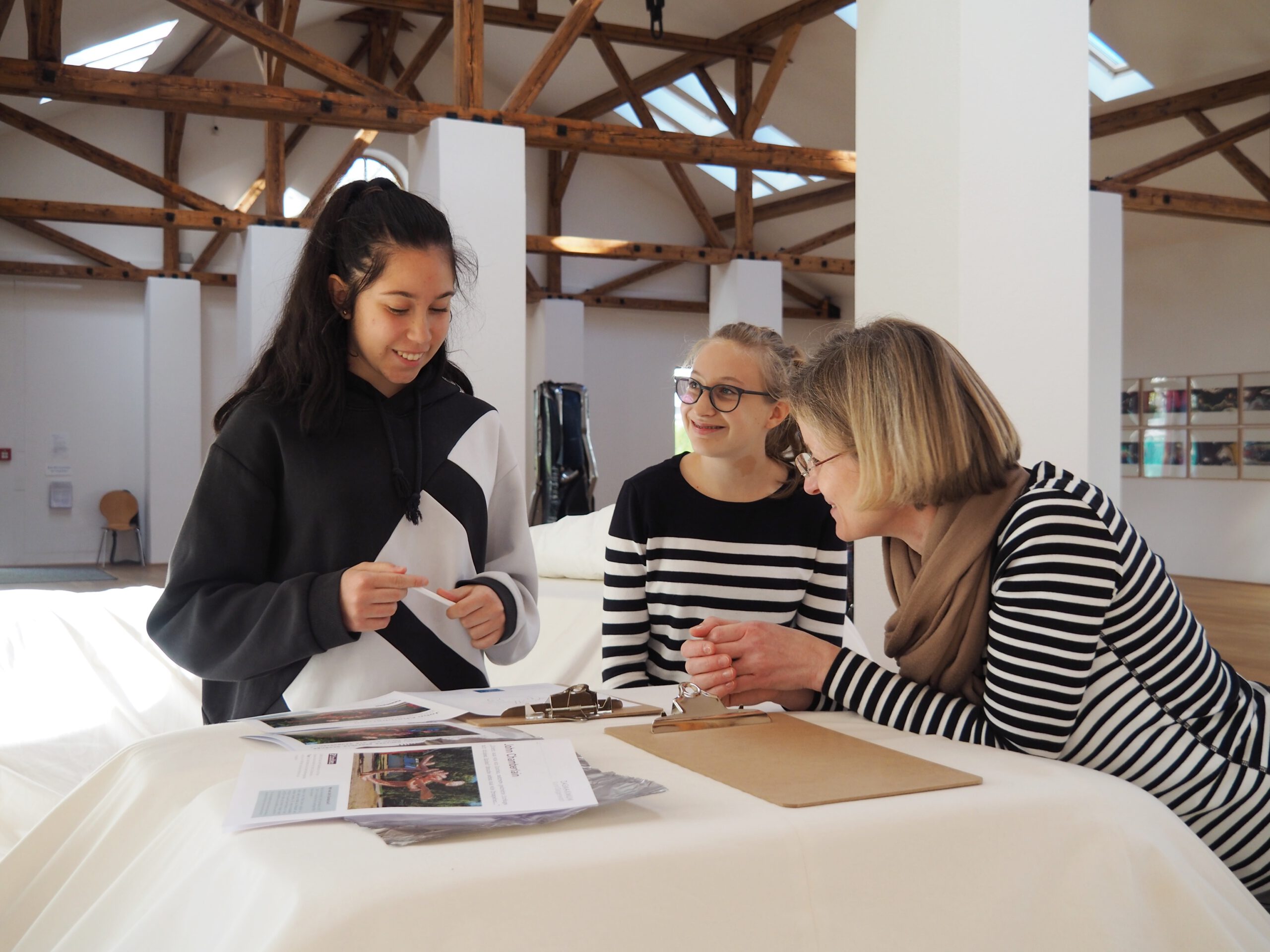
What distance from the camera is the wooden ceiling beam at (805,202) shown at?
1218 cm

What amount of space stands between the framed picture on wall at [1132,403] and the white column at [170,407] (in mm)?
9782

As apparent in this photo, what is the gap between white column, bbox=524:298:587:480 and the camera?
13359mm

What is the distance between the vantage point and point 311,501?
5.45 ft

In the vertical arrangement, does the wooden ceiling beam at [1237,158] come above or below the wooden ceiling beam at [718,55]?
below

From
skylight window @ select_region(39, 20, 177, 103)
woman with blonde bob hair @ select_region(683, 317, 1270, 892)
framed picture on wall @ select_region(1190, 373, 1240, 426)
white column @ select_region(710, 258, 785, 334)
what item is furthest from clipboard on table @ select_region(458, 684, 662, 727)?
framed picture on wall @ select_region(1190, 373, 1240, 426)

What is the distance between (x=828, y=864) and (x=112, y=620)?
3492 mm

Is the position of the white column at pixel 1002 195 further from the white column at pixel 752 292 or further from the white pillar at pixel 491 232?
the white column at pixel 752 292

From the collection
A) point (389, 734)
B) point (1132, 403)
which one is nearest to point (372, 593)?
point (389, 734)

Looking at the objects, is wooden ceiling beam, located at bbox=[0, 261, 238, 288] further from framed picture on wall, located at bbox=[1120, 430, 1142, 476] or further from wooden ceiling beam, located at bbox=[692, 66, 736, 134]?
framed picture on wall, located at bbox=[1120, 430, 1142, 476]

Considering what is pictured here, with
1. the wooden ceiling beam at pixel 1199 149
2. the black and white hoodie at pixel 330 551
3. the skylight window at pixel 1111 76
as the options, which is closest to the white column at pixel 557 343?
the skylight window at pixel 1111 76

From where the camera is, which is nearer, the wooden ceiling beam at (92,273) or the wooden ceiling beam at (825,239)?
the wooden ceiling beam at (92,273)

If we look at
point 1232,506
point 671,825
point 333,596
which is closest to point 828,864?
point 671,825

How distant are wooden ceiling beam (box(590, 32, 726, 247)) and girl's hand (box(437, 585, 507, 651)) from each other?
21.8 feet

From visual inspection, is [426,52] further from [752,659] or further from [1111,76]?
[752,659]
